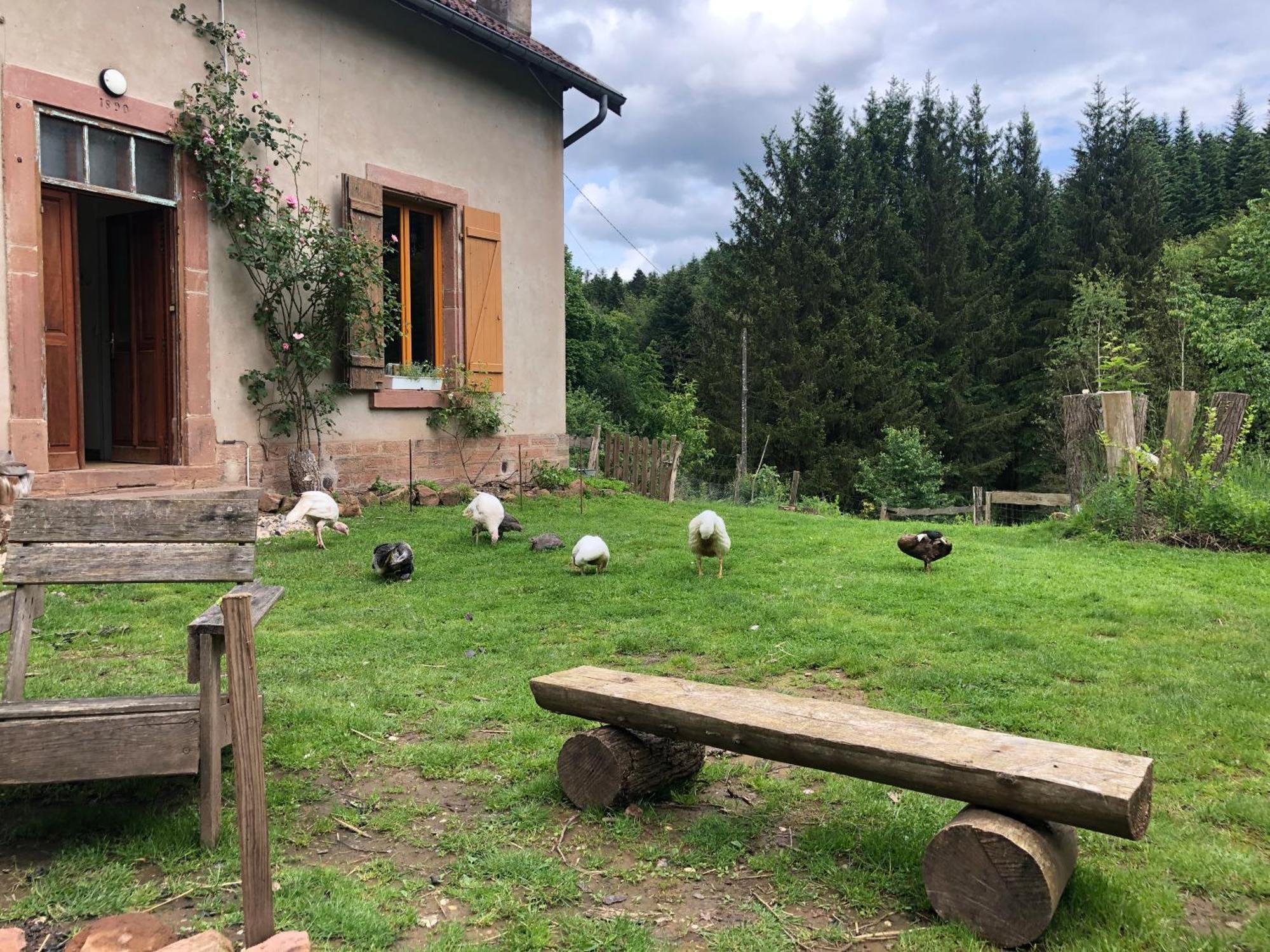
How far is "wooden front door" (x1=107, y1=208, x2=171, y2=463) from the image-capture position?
8516mm

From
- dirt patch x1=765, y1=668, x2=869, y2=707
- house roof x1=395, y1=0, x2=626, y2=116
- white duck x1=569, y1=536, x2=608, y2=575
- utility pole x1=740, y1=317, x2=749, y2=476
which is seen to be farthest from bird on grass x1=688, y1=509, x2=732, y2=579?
utility pole x1=740, y1=317, x2=749, y2=476

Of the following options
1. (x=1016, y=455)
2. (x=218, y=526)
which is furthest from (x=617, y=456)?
(x=1016, y=455)

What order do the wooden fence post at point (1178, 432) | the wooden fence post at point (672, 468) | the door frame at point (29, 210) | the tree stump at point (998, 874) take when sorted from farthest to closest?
the wooden fence post at point (672, 468) < the wooden fence post at point (1178, 432) < the door frame at point (29, 210) < the tree stump at point (998, 874)

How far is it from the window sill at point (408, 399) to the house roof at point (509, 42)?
4.15 m

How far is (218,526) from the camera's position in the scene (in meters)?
3.22

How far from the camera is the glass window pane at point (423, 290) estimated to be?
10742mm

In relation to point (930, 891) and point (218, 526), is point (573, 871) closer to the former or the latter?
point (930, 891)

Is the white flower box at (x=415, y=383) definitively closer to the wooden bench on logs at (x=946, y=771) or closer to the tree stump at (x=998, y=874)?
the wooden bench on logs at (x=946, y=771)

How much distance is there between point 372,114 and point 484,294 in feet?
7.74

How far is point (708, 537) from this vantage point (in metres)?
6.76

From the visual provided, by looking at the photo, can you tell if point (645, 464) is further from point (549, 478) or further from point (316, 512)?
point (316, 512)

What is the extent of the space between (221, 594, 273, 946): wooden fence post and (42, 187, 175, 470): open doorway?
693cm

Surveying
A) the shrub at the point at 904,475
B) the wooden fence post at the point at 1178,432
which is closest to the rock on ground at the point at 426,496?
the wooden fence post at the point at 1178,432

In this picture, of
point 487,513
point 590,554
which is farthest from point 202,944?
point 487,513
